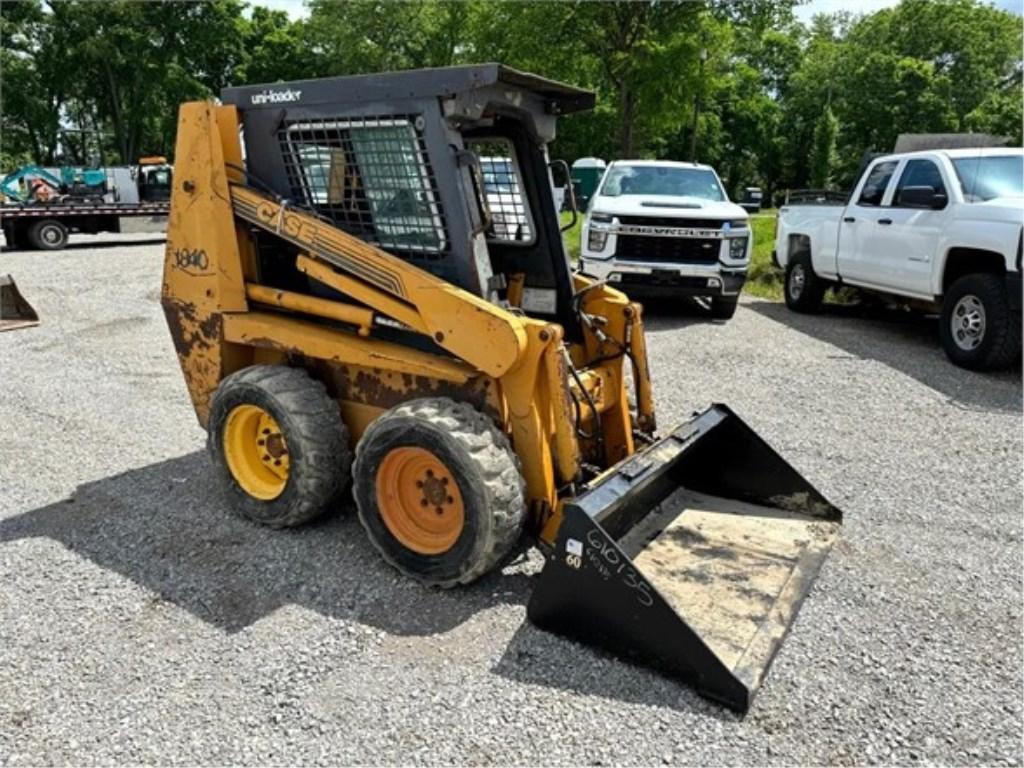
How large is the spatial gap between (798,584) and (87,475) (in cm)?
429

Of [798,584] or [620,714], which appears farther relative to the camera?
[798,584]

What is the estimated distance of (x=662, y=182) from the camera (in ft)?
36.3

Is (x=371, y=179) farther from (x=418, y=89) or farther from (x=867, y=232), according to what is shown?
(x=867, y=232)

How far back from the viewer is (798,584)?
11.9 feet

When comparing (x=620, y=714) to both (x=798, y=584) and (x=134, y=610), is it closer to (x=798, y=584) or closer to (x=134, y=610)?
(x=798, y=584)

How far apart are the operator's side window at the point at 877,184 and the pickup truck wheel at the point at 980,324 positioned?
70.0 inches

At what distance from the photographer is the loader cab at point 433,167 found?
145 inches

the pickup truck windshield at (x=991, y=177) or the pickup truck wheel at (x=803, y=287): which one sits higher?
the pickup truck windshield at (x=991, y=177)

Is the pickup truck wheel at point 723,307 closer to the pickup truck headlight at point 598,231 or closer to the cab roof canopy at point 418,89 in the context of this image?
the pickup truck headlight at point 598,231

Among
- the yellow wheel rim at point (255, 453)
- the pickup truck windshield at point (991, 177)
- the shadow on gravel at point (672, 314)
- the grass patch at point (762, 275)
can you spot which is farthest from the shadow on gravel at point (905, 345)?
the yellow wheel rim at point (255, 453)

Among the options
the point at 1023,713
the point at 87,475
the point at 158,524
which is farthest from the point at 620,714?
the point at 87,475

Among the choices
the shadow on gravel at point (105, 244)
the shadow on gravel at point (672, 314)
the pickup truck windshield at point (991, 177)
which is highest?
the pickup truck windshield at point (991, 177)

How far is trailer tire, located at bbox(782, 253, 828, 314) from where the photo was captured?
11078mm

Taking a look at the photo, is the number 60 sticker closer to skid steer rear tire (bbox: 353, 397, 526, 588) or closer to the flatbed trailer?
skid steer rear tire (bbox: 353, 397, 526, 588)
